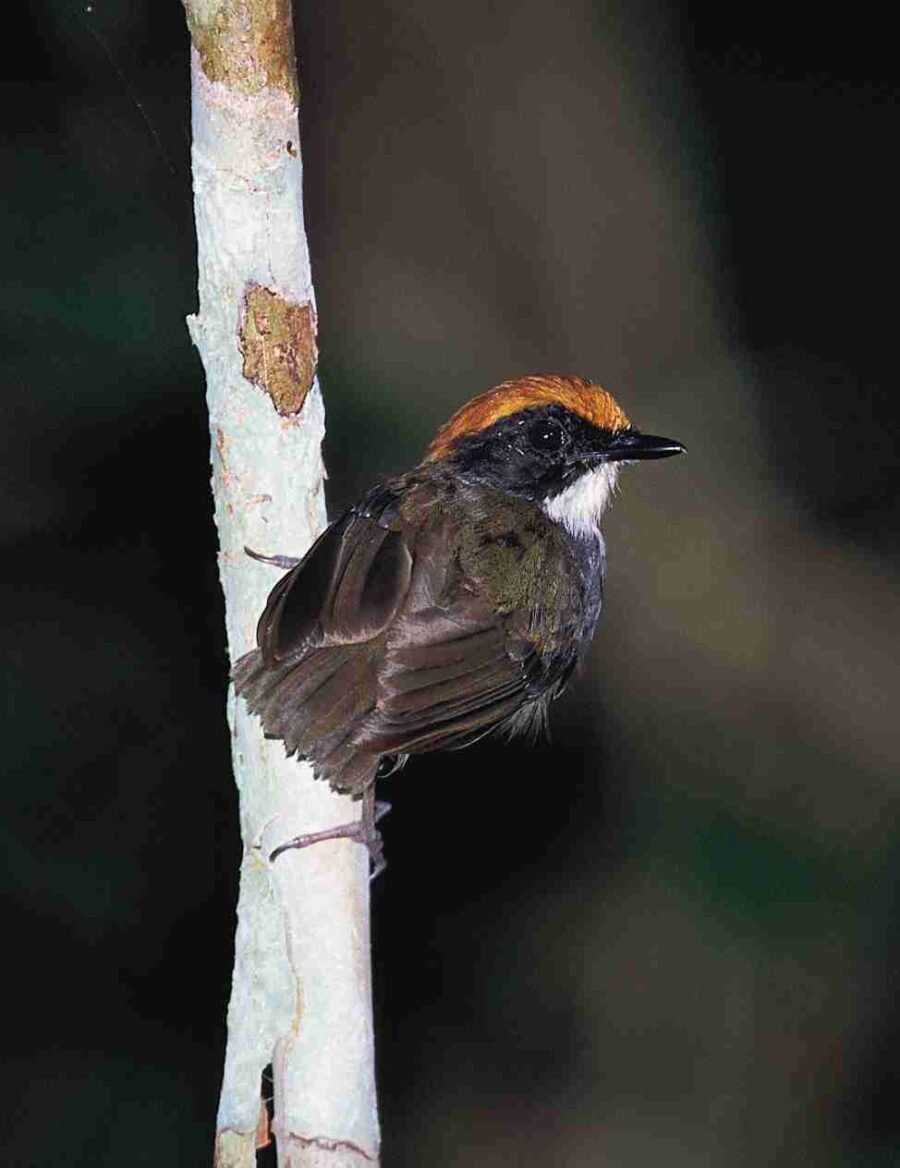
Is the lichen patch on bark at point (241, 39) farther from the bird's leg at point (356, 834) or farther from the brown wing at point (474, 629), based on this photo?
the bird's leg at point (356, 834)

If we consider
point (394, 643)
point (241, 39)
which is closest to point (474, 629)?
point (394, 643)

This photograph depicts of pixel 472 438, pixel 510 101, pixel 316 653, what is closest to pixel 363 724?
pixel 316 653

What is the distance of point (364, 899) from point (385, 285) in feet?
14.3

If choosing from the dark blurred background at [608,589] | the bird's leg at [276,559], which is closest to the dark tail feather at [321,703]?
the bird's leg at [276,559]

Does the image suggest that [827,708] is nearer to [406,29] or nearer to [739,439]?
[739,439]

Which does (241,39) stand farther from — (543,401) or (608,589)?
(608,589)

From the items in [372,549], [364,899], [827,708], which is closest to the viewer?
[364,899]

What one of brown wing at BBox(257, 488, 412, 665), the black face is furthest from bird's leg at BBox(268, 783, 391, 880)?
the black face

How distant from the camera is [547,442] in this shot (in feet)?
15.4

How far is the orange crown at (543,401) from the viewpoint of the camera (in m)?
4.70

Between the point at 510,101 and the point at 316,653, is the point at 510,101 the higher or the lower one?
the higher one

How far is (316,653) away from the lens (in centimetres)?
373

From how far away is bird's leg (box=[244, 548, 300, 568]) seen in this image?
138 inches

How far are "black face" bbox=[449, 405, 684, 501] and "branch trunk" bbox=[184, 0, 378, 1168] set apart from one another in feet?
3.76
